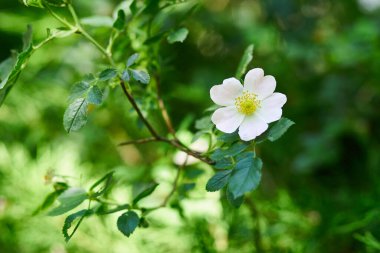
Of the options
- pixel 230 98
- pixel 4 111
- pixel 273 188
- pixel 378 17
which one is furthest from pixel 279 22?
pixel 230 98

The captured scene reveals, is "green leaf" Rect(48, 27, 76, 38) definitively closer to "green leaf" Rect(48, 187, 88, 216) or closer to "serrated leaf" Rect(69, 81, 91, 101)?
"serrated leaf" Rect(69, 81, 91, 101)

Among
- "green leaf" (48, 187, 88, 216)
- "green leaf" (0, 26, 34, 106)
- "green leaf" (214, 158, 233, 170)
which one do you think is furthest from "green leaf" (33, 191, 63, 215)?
"green leaf" (214, 158, 233, 170)

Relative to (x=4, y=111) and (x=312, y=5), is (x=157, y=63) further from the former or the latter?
(x=312, y=5)

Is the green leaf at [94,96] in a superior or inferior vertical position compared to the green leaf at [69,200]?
superior

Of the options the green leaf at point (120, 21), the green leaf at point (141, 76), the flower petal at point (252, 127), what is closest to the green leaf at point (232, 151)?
the flower petal at point (252, 127)

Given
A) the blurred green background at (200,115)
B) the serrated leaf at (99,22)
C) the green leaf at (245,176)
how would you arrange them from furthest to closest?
the blurred green background at (200,115) < the serrated leaf at (99,22) < the green leaf at (245,176)

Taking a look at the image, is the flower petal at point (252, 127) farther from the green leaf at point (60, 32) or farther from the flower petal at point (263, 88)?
the green leaf at point (60, 32)
